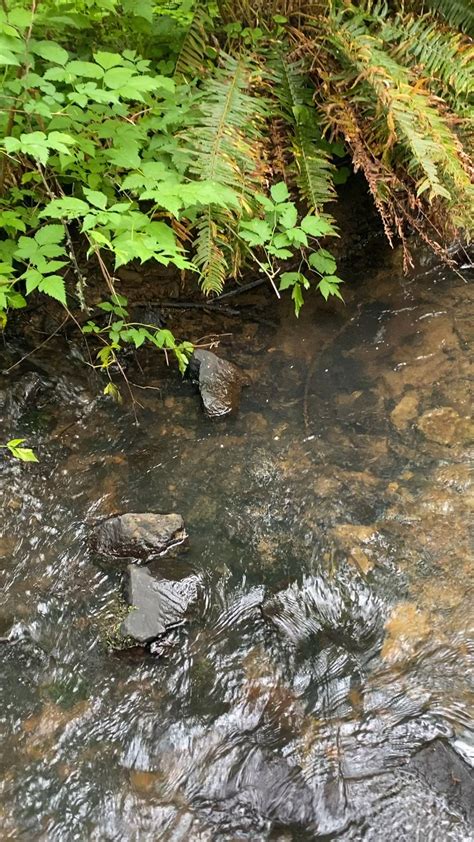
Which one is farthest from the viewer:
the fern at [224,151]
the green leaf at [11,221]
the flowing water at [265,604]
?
the fern at [224,151]

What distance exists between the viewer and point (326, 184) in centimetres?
355

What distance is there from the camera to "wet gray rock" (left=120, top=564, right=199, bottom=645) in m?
2.53

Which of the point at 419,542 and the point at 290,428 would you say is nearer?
the point at 419,542

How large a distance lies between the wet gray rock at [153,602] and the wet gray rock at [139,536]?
0.40 ft

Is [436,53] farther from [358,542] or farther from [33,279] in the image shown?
[358,542]

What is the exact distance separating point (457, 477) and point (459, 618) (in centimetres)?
80

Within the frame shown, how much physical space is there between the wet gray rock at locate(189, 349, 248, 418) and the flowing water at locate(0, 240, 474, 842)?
101 mm

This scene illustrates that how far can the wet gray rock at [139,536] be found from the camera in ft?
9.41

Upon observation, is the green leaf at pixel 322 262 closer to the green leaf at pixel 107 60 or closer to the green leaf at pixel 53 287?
the green leaf at pixel 107 60

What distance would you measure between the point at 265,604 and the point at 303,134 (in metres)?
2.98

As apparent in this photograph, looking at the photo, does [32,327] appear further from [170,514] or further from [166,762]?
[166,762]

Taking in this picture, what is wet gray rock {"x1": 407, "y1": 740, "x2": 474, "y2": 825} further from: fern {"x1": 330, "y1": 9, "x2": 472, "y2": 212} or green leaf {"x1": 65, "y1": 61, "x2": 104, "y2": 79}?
green leaf {"x1": 65, "y1": 61, "x2": 104, "y2": 79}

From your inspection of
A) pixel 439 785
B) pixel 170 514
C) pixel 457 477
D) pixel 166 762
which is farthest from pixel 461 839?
pixel 170 514

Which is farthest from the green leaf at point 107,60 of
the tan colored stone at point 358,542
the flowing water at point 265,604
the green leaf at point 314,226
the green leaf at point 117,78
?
the tan colored stone at point 358,542
